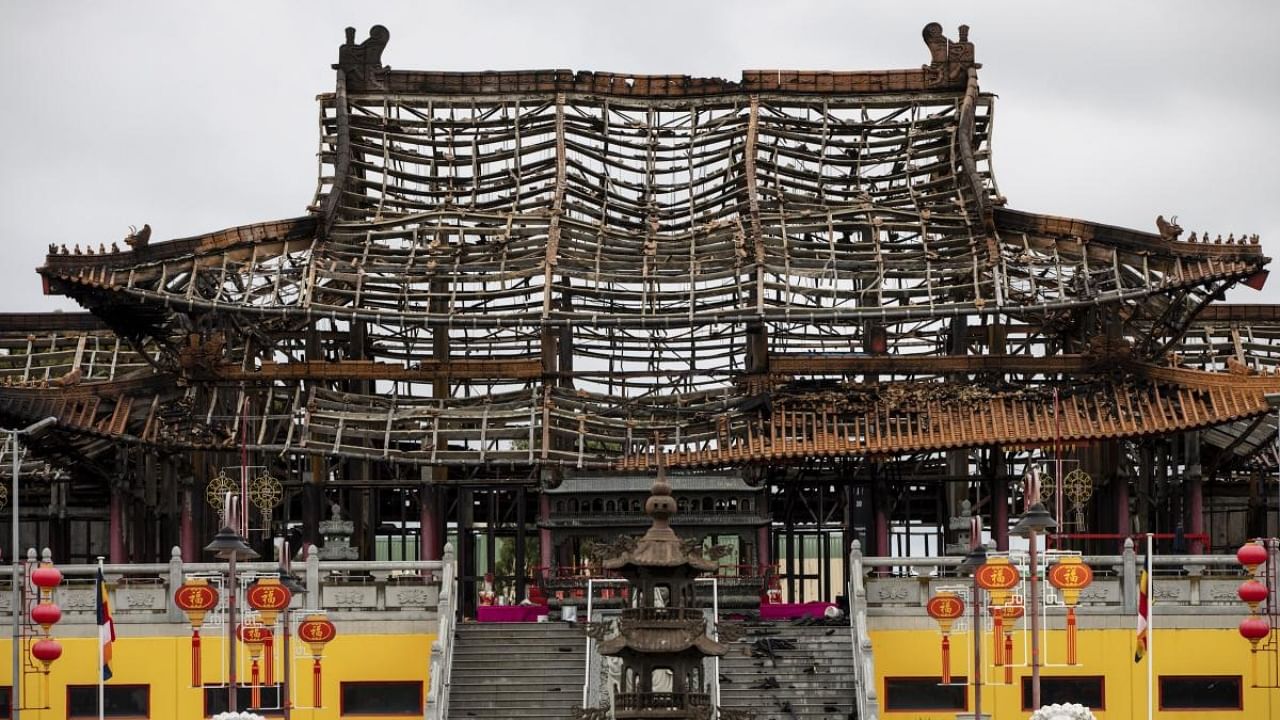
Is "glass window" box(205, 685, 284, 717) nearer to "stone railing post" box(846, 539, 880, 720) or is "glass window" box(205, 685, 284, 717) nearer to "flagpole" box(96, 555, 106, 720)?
"flagpole" box(96, 555, 106, 720)

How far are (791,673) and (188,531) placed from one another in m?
15.8

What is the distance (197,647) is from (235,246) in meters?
15.0

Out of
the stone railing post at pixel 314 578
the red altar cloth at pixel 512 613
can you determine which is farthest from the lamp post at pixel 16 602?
the red altar cloth at pixel 512 613

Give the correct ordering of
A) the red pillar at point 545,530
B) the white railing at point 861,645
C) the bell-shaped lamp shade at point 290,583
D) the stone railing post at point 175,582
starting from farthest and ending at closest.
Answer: the red pillar at point 545,530 < the stone railing post at point 175,582 < the white railing at point 861,645 < the bell-shaped lamp shade at point 290,583

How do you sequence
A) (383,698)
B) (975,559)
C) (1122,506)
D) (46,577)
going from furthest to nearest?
(1122,506), (383,698), (46,577), (975,559)

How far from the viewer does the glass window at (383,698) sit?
2153 inches

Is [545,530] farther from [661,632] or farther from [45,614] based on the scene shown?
[661,632]

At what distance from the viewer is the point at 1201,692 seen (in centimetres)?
5412

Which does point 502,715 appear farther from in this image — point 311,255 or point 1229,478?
point 1229,478

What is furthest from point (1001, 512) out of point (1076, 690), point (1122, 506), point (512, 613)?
point (512, 613)

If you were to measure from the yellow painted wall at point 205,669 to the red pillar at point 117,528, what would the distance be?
8.33 metres

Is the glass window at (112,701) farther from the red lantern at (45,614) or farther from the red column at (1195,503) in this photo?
the red column at (1195,503)

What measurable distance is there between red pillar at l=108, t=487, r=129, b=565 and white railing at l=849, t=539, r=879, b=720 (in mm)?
17456

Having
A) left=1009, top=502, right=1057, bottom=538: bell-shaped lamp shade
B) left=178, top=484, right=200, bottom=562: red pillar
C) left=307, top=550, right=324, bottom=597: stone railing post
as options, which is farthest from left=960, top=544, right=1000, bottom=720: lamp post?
left=178, top=484, right=200, bottom=562: red pillar
